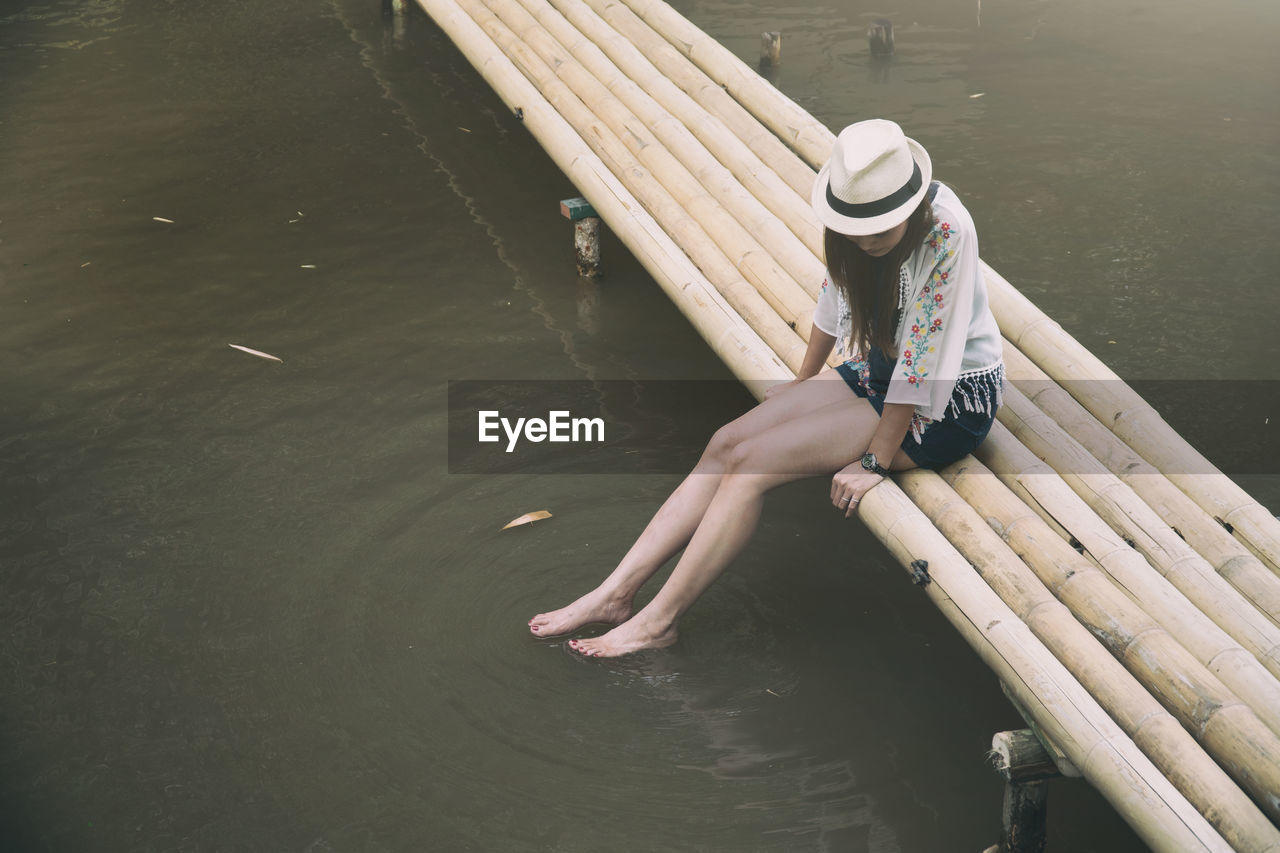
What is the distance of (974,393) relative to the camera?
2852 mm

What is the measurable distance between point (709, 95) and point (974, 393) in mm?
2682

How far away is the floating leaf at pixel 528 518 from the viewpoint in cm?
375

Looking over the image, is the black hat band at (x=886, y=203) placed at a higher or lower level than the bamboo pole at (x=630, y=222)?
higher

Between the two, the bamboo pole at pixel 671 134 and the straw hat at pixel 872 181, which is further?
the bamboo pole at pixel 671 134

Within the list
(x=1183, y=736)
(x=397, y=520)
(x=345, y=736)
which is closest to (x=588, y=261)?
(x=397, y=520)

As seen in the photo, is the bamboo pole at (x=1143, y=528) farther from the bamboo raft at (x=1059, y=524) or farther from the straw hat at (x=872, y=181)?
the straw hat at (x=872, y=181)

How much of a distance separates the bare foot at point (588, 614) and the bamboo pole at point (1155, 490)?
131 centimetres

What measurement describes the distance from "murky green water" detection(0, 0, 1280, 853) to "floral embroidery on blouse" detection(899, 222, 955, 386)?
3.09 ft

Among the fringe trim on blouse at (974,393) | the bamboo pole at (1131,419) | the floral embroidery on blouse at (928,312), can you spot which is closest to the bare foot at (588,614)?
the fringe trim on blouse at (974,393)

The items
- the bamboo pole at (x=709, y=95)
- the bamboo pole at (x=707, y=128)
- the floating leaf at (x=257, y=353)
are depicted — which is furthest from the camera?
the floating leaf at (x=257, y=353)

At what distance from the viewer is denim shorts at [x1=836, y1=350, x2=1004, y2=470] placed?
9.43 ft

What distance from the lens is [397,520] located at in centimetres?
377

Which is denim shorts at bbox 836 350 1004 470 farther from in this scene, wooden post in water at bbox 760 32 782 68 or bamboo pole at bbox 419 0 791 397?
wooden post in water at bbox 760 32 782 68

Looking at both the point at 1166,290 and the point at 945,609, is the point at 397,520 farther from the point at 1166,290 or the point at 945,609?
the point at 1166,290
